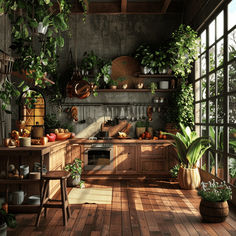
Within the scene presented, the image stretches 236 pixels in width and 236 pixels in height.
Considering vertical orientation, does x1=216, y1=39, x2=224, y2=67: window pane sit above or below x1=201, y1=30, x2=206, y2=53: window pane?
below

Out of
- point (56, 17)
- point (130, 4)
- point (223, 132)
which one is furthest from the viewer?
point (130, 4)

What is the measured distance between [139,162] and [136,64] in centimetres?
229

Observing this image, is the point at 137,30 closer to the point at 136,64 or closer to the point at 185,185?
the point at 136,64

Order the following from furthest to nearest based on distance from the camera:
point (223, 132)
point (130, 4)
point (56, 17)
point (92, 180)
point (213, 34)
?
point (130, 4)
point (92, 180)
point (213, 34)
point (223, 132)
point (56, 17)

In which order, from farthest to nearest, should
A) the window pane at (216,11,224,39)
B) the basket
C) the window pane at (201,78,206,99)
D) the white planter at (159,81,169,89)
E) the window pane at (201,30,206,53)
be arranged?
1. the white planter at (159,81,169,89)
2. the window pane at (201,78,206,99)
3. the window pane at (201,30,206,53)
4. the window pane at (216,11,224,39)
5. the basket

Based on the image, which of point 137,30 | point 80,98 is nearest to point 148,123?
point 80,98

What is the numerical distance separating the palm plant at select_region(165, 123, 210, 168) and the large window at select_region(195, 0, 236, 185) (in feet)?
0.57

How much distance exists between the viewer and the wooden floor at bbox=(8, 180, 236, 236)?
9.98ft

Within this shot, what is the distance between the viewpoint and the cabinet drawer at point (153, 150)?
5766 millimetres

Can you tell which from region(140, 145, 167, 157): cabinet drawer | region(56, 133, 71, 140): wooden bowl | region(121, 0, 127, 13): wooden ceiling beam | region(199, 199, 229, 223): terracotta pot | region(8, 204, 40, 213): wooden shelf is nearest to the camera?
region(199, 199, 229, 223): terracotta pot

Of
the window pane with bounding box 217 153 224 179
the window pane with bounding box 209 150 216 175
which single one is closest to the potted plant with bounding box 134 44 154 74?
the window pane with bounding box 209 150 216 175

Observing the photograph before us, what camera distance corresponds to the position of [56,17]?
1.79 meters

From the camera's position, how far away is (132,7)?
20.8 ft

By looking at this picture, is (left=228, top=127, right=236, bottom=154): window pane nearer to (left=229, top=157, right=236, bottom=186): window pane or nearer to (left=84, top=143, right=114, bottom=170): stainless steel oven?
(left=229, top=157, right=236, bottom=186): window pane
